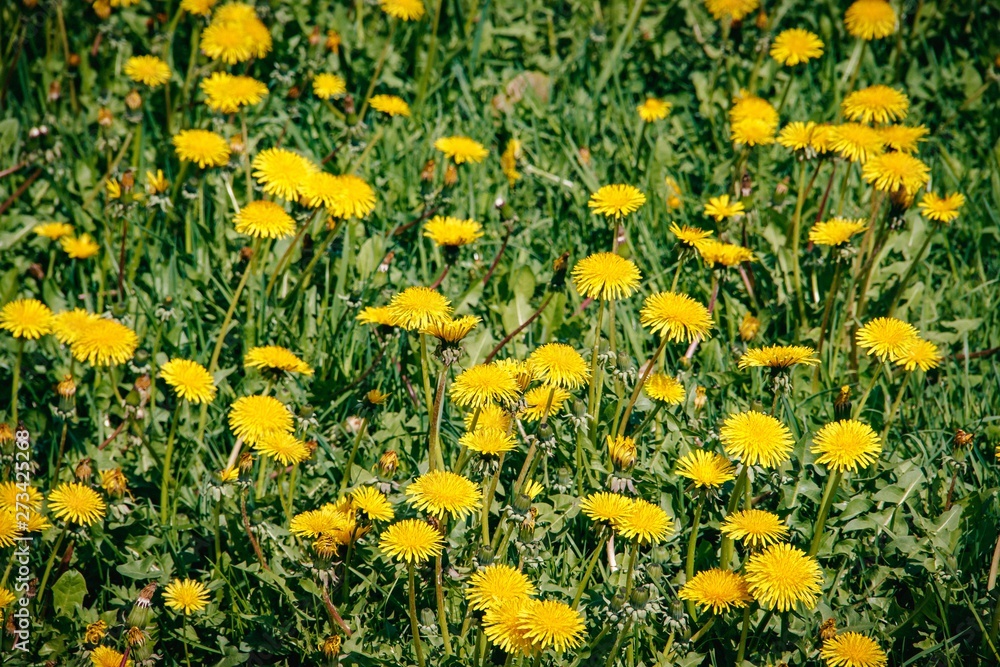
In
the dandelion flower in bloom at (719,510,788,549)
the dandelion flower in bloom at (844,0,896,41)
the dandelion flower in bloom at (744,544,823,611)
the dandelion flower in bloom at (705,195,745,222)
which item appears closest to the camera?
the dandelion flower in bloom at (744,544,823,611)

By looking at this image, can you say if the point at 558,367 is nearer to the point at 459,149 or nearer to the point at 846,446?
the point at 846,446

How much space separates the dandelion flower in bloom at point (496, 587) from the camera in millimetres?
1717

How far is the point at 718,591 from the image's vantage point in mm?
1829

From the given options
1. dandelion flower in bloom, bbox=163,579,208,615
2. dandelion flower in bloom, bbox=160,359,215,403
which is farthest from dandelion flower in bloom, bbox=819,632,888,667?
dandelion flower in bloom, bbox=160,359,215,403

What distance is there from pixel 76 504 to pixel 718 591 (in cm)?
141

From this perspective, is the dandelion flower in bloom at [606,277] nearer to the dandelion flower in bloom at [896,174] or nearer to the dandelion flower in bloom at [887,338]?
the dandelion flower in bloom at [887,338]

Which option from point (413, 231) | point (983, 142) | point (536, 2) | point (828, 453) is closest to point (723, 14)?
point (536, 2)

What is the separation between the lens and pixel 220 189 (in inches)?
126

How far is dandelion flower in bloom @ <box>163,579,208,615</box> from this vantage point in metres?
1.97

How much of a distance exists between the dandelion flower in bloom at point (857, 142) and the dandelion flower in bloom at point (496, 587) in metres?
1.65

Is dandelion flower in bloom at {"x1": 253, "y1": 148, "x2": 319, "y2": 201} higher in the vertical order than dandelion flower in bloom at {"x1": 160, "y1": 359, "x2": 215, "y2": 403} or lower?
higher

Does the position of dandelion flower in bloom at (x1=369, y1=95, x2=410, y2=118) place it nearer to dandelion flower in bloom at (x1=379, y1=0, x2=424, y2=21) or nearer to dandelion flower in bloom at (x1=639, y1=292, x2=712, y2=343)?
dandelion flower in bloom at (x1=379, y1=0, x2=424, y2=21)

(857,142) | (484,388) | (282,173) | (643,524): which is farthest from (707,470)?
(282,173)

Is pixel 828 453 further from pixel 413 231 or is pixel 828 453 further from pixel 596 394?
pixel 413 231
